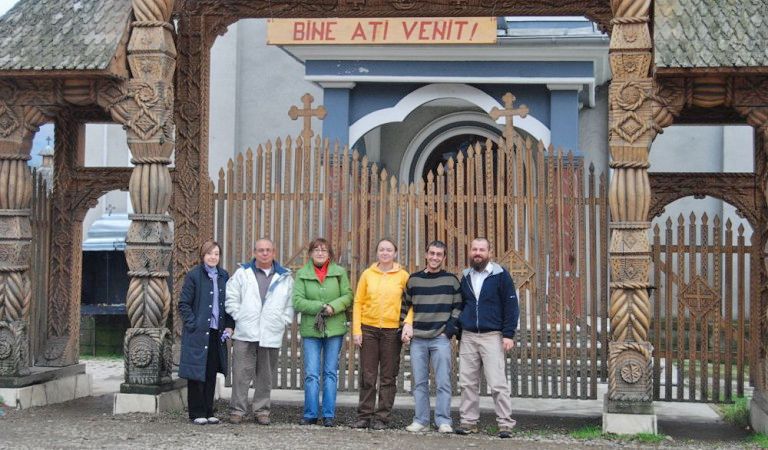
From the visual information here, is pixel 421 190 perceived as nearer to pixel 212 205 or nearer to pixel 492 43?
pixel 212 205

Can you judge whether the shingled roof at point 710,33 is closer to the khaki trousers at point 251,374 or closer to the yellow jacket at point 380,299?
the yellow jacket at point 380,299

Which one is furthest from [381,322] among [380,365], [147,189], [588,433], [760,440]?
[760,440]

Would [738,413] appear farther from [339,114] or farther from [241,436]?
[339,114]

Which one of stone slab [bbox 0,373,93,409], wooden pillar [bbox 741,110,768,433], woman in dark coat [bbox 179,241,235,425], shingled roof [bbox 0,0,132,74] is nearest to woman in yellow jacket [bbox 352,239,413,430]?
woman in dark coat [bbox 179,241,235,425]

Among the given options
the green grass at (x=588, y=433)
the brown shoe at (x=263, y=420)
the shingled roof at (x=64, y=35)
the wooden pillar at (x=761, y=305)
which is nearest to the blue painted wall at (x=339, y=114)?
the shingled roof at (x=64, y=35)

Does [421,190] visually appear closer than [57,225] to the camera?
Yes

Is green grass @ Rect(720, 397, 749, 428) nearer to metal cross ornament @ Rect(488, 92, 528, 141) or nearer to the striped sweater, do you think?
the striped sweater

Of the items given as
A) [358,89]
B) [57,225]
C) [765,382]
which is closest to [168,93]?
[57,225]

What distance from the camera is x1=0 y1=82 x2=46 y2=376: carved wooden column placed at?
986cm

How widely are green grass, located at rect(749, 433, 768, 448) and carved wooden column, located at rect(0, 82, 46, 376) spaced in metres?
6.55

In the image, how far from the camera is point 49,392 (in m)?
10.5

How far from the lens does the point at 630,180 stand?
8.94 metres

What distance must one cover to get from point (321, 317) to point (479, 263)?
55.4 inches

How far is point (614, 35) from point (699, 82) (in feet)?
2.65
